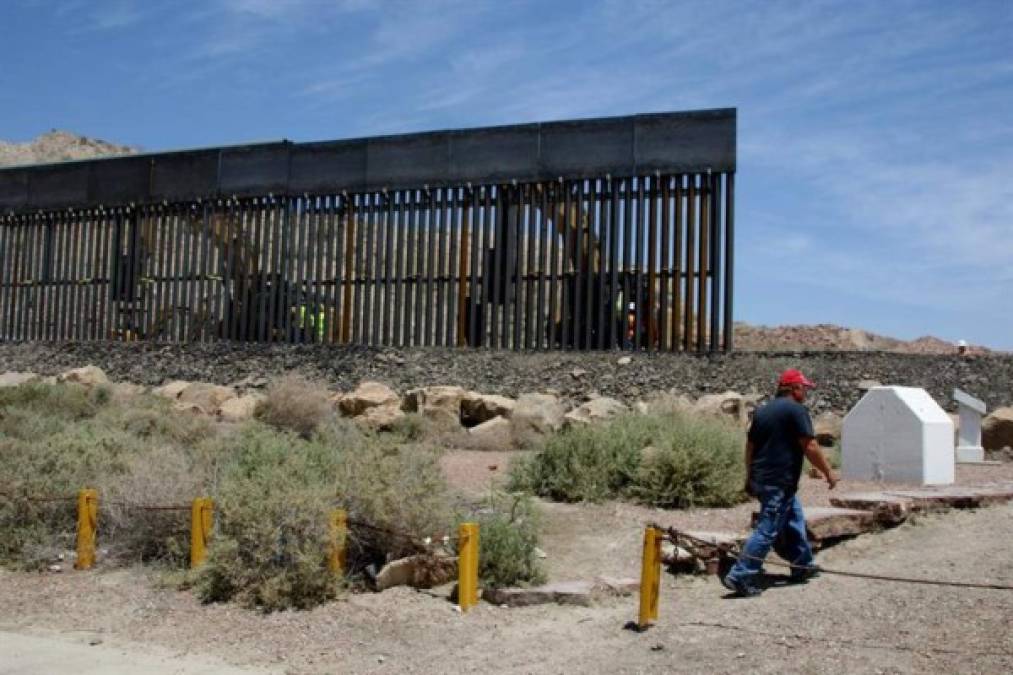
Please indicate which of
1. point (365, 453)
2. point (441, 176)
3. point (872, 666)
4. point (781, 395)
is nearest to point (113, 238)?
point (441, 176)

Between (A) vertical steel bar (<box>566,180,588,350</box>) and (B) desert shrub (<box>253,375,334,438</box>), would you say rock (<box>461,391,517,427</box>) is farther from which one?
(A) vertical steel bar (<box>566,180,588,350</box>)

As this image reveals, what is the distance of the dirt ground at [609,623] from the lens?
697cm

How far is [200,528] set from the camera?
32.9 feet

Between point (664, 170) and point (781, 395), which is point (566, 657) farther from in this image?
point (664, 170)

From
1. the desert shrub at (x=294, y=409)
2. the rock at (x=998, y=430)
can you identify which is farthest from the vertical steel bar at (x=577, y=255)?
the rock at (x=998, y=430)

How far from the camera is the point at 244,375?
80.9 ft

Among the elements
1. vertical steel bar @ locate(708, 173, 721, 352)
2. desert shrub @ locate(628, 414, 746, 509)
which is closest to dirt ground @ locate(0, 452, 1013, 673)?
desert shrub @ locate(628, 414, 746, 509)

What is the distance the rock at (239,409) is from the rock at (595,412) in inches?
249

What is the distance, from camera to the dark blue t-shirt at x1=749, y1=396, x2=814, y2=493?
28.3 feet

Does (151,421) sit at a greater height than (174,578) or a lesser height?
greater

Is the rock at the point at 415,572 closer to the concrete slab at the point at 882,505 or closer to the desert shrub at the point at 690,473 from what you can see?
the desert shrub at the point at 690,473

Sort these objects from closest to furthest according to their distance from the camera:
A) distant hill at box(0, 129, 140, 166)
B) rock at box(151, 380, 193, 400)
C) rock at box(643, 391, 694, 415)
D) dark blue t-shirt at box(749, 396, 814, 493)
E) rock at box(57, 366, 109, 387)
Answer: dark blue t-shirt at box(749, 396, 814, 493), rock at box(643, 391, 694, 415), rock at box(151, 380, 193, 400), rock at box(57, 366, 109, 387), distant hill at box(0, 129, 140, 166)

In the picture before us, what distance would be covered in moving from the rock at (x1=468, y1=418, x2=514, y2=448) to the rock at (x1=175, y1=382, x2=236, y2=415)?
237 inches

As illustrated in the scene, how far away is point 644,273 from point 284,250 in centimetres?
952
